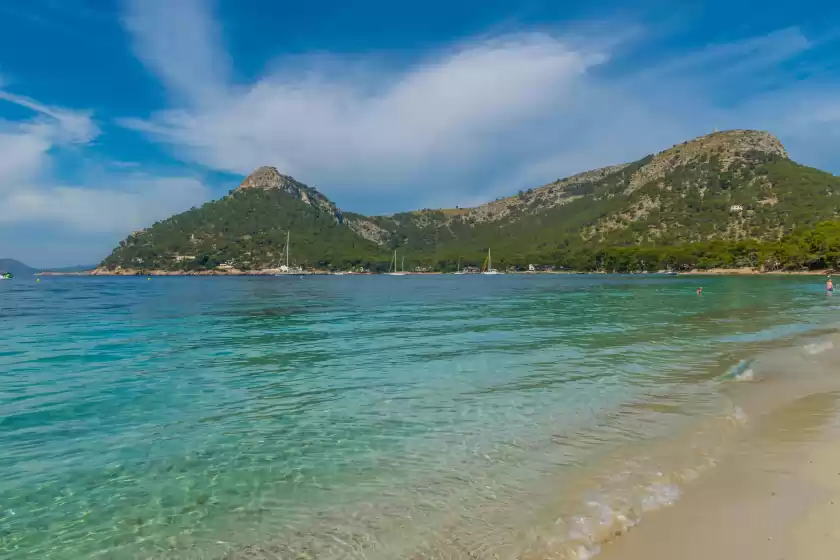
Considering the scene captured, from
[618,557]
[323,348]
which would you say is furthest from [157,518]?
[323,348]

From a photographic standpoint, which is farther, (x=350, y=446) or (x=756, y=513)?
(x=350, y=446)

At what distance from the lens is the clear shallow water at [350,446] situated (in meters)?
6.52

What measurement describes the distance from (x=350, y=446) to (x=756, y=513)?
662 centimetres

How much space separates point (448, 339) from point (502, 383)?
10.3 meters

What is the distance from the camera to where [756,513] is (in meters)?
6.78

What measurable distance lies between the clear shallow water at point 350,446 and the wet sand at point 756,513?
1.27ft

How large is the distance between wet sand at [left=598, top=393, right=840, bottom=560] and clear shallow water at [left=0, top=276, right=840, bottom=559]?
39cm

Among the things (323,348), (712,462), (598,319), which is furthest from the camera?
(598,319)

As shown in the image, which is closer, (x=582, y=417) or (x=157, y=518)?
(x=157, y=518)

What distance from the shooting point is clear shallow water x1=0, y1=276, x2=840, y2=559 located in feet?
21.4

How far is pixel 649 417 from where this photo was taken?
11500mm

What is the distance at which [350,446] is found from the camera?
9773 millimetres

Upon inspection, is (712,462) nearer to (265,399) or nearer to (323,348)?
(265,399)

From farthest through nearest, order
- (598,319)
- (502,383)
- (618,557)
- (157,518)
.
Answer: (598,319), (502,383), (157,518), (618,557)
